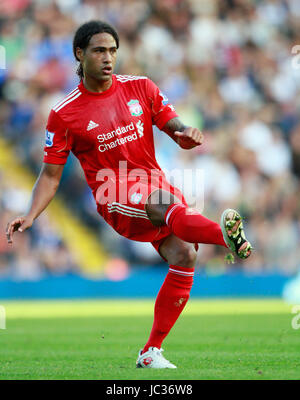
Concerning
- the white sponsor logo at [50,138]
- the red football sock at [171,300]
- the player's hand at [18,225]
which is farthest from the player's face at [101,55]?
the red football sock at [171,300]

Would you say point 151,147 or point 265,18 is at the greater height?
point 265,18

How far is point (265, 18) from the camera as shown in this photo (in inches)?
670

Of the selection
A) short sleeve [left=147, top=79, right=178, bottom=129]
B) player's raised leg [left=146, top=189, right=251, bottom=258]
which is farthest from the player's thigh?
short sleeve [left=147, top=79, right=178, bottom=129]

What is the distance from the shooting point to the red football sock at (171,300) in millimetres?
6000

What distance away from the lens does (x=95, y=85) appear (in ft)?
20.7

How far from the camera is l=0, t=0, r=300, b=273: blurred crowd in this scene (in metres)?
14.0

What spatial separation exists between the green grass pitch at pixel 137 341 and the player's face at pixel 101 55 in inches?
92.2

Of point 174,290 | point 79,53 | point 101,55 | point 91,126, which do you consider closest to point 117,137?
point 91,126

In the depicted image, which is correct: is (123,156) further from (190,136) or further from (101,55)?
(101,55)

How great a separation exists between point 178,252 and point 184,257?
0.07 metres

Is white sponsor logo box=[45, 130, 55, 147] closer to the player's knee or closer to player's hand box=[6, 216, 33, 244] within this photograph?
player's hand box=[6, 216, 33, 244]

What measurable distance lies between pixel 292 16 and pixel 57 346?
38.7 ft
